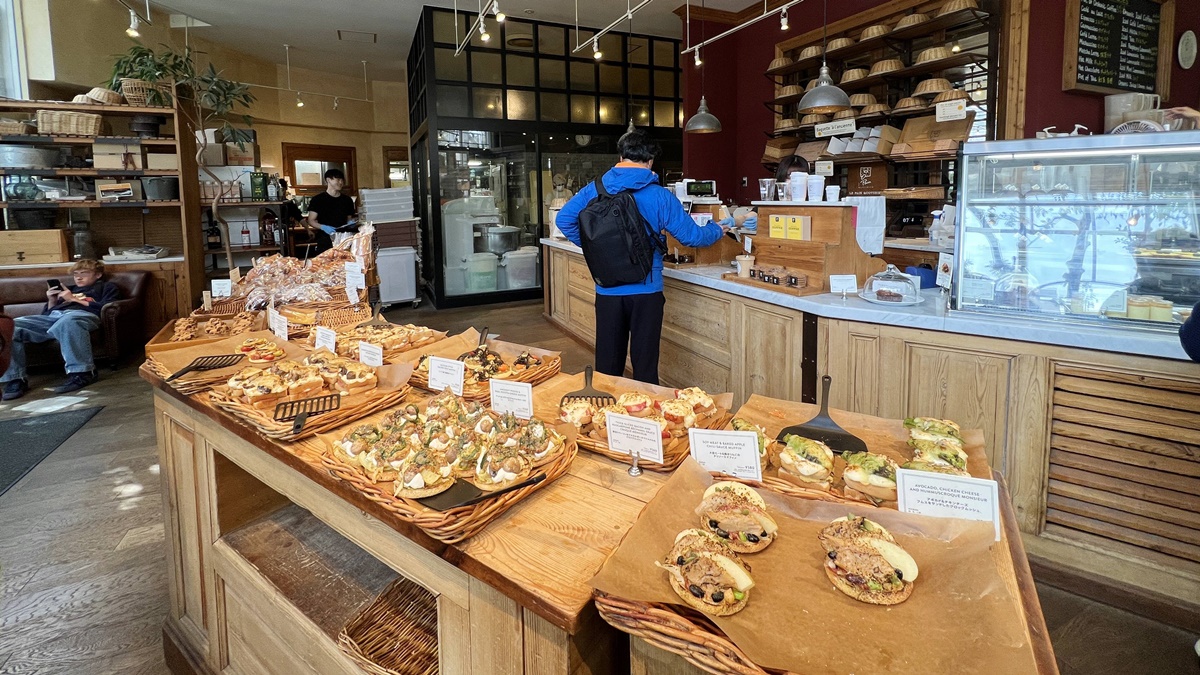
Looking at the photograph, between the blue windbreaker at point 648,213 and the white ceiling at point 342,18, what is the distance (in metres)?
5.19

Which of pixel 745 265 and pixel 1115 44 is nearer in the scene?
pixel 745 265

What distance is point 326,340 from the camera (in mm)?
2301

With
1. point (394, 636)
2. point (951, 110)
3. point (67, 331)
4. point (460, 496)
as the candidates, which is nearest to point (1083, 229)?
point (460, 496)

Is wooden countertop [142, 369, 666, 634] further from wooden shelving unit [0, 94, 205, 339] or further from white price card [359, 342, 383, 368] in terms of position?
wooden shelving unit [0, 94, 205, 339]

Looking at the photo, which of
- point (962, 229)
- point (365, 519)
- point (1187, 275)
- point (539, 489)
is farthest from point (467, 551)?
point (1187, 275)

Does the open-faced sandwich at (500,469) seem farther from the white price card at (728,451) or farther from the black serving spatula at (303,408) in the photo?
the black serving spatula at (303,408)

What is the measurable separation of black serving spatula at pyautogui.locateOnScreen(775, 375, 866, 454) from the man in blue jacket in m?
2.20

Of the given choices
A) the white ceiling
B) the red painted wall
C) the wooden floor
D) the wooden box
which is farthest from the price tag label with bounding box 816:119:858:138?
the wooden box

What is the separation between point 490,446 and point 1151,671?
2.13 meters

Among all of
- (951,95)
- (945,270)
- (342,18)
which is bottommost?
(945,270)

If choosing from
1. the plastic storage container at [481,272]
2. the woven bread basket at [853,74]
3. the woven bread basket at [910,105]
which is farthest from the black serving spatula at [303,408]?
the plastic storage container at [481,272]

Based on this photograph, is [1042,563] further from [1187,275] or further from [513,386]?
[513,386]

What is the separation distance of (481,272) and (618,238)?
554cm

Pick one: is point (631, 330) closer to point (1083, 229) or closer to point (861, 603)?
point (1083, 229)
